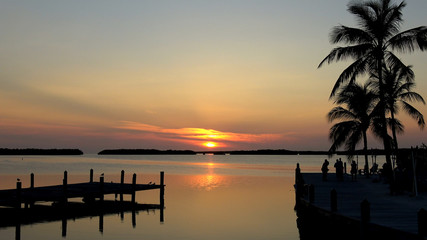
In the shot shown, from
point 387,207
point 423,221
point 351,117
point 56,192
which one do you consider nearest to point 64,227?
point 56,192

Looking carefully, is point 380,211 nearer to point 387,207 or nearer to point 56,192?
point 387,207

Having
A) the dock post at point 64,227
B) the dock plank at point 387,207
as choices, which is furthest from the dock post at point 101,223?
the dock plank at point 387,207

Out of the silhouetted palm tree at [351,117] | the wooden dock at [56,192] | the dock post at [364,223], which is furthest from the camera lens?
the silhouetted palm tree at [351,117]

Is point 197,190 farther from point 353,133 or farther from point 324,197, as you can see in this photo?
point 324,197

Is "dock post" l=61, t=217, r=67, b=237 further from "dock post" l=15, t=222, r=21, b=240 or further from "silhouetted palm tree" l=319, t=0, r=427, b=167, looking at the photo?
"silhouetted palm tree" l=319, t=0, r=427, b=167

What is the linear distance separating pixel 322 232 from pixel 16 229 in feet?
60.2

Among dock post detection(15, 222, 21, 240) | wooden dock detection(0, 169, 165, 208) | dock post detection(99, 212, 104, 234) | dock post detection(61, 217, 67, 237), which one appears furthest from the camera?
wooden dock detection(0, 169, 165, 208)

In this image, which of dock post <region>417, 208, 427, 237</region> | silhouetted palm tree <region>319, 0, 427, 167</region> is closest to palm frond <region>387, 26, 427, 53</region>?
silhouetted palm tree <region>319, 0, 427, 167</region>

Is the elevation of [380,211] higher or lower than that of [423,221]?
lower

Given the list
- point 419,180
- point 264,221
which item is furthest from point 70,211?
point 419,180

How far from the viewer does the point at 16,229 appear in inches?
1219

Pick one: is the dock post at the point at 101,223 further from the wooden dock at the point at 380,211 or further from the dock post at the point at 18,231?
the wooden dock at the point at 380,211

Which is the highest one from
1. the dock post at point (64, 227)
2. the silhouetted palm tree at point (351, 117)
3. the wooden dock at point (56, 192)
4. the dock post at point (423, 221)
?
the silhouetted palm tree at point (351, 117)

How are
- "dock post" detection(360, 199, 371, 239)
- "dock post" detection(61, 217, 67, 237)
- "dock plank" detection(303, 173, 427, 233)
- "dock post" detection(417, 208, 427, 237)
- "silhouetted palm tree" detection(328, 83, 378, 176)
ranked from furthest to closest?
"silhouetted palm tree" detection(328, 83, 378, 176), "dock post" detection(61, 217, 67, 237), "dock plank" detection(303, 173, 427, 233), "dock post" detection(360, 199, 371, 239), "dock post" detection(417, 208, 427, 237)
